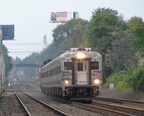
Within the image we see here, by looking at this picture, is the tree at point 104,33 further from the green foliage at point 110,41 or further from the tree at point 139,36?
the tree at point 139,36

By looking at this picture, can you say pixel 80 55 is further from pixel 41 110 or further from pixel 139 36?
pixel 139 36

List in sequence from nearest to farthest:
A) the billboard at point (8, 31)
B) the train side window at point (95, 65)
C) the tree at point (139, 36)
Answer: the train side window at point (95, 65)
the tree at point (139, 36)
the billboard at point (8, 31)

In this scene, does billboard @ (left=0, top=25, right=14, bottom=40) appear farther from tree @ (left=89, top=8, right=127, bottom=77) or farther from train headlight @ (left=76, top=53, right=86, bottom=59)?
train headlight @ (left=76, top=53, right=86, bottom=59)

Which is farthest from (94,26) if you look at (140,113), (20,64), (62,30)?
(20,64)

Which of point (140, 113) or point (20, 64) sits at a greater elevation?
point (20, 64)

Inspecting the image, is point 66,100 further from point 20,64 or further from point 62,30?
point 20,64

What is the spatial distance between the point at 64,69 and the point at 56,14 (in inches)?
5220

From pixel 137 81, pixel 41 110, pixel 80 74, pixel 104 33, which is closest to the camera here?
pixel 41 110

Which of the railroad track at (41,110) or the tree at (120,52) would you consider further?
the tree at (120,52)

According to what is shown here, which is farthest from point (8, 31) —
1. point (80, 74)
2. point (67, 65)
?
point (80, 74)

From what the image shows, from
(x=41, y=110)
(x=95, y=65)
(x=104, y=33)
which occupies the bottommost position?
(x=41, y=110)

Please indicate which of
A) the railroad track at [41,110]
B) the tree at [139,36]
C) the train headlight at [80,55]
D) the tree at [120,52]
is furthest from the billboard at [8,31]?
the train headlight at [80,55]

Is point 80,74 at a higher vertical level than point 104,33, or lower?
lower

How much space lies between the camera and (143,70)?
33031 millimetres
